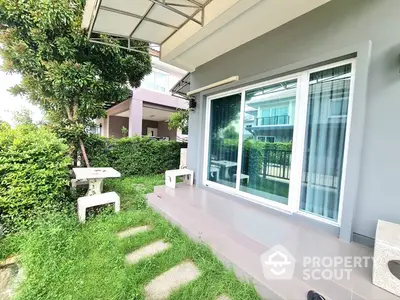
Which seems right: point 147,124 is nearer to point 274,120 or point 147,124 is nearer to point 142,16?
point 142,16

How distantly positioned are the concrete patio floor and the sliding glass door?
39cm

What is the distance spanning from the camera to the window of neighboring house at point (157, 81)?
37.2ft

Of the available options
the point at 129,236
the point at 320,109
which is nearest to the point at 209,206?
the point at 129,236

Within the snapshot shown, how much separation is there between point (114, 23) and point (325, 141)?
177 inches

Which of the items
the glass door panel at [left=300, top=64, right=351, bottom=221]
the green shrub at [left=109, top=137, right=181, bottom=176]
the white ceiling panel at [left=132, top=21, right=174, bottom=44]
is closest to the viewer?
the glass door panel at [left=300, top=64, right=351, bottom=221]

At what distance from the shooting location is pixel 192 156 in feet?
16.8

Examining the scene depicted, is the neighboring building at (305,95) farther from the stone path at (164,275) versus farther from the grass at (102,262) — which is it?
the stone path at (164,275)

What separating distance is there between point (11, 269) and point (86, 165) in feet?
11.7

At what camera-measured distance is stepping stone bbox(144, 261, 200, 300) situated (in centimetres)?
184

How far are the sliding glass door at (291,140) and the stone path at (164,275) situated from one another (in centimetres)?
189

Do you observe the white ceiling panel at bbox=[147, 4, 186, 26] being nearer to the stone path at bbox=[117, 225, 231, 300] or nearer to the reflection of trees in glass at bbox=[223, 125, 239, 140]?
the reflection of trees in glass at bbox=[223, 125, 239, 140]

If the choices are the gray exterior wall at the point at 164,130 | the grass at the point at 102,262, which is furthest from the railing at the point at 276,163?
the gray exterior wall at the point at 164,130

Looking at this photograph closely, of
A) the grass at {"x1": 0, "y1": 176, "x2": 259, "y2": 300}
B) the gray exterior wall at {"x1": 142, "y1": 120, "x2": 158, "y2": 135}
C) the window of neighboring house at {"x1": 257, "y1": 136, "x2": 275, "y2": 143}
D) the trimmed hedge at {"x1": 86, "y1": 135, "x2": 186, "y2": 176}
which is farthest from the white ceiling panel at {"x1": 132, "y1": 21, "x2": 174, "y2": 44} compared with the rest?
the gray exterior wall at {"x1": 142, "y1": 120, "x2": 158, "y2": 135}

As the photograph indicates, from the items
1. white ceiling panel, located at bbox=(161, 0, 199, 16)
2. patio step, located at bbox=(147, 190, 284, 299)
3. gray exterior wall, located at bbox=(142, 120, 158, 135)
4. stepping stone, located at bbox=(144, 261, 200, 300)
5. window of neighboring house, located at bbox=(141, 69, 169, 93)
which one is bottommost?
stepping stone, located at bbox=(144, 261, 200, 300)
